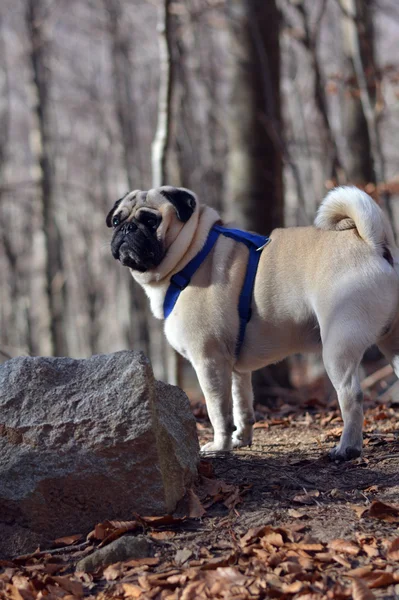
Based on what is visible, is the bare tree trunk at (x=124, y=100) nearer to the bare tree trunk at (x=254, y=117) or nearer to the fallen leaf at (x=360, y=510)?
the bare tree trunk at (x=254, y=117)

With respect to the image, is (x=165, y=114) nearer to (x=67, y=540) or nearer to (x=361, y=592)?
(x=67, y=540)

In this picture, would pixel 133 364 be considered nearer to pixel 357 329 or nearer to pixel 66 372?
pixel 66 372

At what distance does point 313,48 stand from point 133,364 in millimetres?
9173

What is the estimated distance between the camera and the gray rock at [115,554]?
12.2 feet

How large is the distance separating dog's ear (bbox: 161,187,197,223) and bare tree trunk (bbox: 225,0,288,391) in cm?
396

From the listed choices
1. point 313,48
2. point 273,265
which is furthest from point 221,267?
point 313,48

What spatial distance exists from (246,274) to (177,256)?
55 cm

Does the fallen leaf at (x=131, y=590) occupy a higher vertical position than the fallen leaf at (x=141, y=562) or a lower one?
lower

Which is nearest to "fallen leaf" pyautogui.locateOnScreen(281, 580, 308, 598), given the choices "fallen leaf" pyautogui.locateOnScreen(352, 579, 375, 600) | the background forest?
"fallen leaf" pyautogui.locateOnScreen(352, 579, 375, 600)

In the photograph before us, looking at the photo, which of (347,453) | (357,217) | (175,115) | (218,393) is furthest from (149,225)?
(175,115)

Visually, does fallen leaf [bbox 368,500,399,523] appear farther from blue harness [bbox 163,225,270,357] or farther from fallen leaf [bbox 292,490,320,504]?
blue harness [bbox 163,225,270,357]

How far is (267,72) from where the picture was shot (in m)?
10.1

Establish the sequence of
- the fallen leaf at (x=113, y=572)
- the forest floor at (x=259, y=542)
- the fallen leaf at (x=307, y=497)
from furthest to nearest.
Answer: the fallen leaf at (x=307, y=497), the fallen leaf at (x=113, y=572), the forest floor at (x=259, y=542)

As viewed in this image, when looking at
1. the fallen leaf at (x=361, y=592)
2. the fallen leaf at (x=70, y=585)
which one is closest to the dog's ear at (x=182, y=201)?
the fallen leaf at (x=70, y=585)
